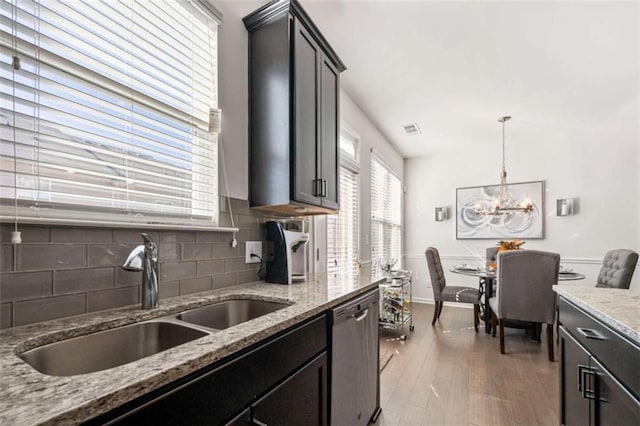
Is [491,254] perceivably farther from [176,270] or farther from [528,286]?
[176,270]

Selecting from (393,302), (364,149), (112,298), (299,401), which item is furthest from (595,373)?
(364,149)

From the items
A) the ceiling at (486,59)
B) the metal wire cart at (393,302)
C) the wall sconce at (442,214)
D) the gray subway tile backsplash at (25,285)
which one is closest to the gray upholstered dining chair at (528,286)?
the metal wire cart at (393,302)

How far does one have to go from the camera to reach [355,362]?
5.38 ft

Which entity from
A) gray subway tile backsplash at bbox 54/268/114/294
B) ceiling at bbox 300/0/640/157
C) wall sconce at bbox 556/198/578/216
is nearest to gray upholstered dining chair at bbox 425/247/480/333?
ceiling at bbox 300/0/640/157

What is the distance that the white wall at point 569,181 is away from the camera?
4.33 m

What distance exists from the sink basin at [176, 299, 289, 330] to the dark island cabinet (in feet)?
4.01

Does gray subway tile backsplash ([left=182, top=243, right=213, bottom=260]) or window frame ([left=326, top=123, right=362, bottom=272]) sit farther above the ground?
window frame ([left=326, top=123, right=362, bottom=272])

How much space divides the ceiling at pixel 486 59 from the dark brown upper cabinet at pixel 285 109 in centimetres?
44

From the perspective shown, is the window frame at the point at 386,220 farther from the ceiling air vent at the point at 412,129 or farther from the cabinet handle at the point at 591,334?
the cabinet handle at the point at 591,334

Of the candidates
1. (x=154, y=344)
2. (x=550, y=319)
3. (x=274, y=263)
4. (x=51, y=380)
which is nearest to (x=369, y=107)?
(x=274, y=263)

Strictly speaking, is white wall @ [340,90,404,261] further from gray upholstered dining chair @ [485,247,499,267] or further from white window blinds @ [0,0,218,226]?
gray upholstered dining chair @ [485,247,499,267]

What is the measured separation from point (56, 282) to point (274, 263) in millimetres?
1055

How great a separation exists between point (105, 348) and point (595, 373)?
1807 millimetres

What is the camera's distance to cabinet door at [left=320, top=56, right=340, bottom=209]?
83.0 inches
